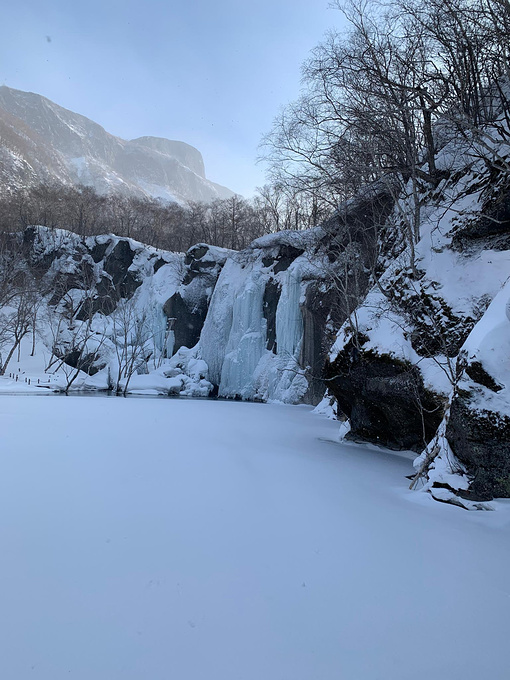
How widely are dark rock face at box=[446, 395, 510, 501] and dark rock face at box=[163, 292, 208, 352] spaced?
908 inches

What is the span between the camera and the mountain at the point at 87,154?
7862cm

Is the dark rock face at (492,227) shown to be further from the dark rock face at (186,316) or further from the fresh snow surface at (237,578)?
the dark rock face at (186,316)

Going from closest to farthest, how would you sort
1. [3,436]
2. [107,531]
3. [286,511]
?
[107,531] → [286,511] → [3,436]

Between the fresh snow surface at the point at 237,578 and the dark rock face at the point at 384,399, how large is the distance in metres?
2.08

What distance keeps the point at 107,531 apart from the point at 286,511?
1220mm

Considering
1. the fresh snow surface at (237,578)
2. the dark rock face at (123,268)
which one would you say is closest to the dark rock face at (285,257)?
the dark rock face at (123,268)

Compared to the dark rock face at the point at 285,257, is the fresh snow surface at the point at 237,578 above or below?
below

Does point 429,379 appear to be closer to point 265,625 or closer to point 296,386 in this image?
point 265,625

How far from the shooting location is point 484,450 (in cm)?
352

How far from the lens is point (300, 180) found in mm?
7605

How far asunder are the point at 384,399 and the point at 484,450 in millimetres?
2574

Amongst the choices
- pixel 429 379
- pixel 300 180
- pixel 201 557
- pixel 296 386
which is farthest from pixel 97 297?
pixel 201 557

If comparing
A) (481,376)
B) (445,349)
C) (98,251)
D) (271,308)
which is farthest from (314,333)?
(98,251)

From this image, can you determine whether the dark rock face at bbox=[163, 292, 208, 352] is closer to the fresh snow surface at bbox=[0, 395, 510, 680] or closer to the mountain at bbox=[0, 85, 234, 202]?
the fresh snow surface at bbox=[0, 395, 510, 680]
